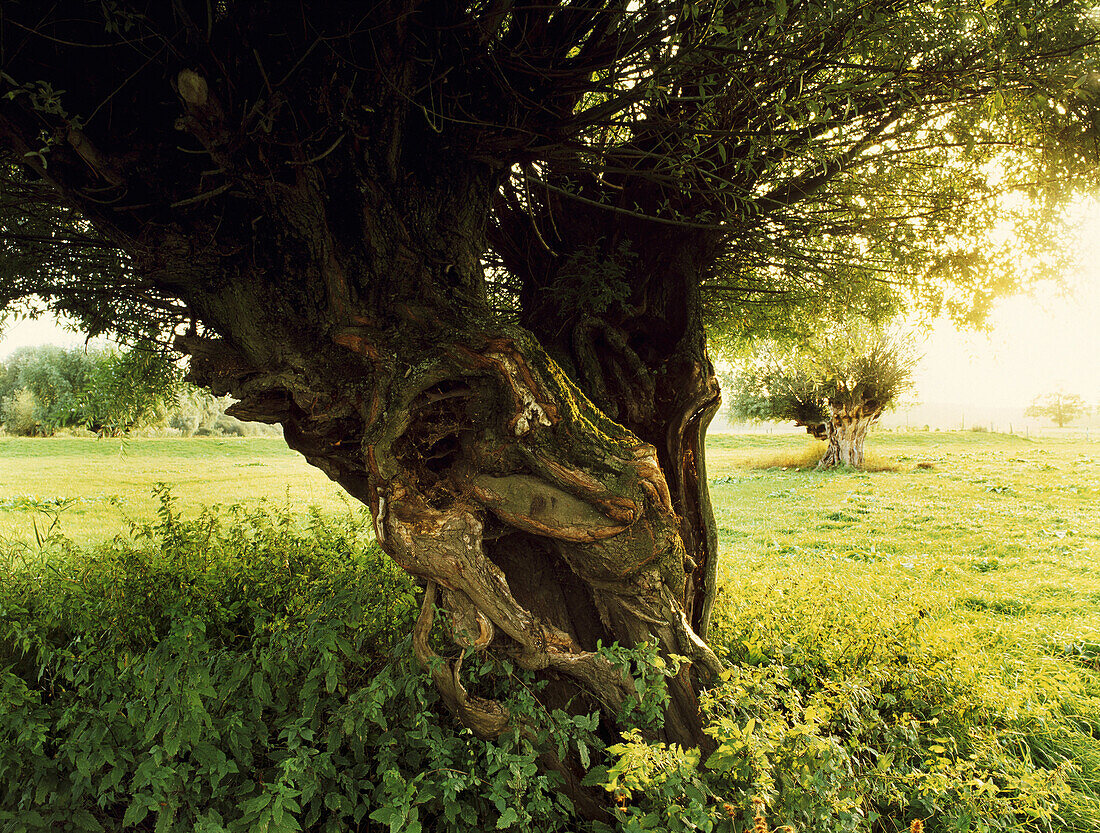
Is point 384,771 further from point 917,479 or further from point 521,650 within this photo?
point 917,479

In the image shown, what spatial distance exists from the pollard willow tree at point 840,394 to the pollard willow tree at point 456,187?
15.7 metres

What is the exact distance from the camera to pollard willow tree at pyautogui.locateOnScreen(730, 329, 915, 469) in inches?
800

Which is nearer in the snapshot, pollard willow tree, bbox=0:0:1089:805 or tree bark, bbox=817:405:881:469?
pollard willow tree, bbox=0:0:1089:805

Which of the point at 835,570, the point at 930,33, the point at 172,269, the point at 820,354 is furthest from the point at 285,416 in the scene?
the point at 835,570

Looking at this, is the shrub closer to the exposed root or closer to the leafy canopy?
the exposed root

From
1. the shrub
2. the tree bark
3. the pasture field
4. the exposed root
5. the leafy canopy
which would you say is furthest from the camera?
the tree bark

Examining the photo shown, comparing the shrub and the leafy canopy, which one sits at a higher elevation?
the leafy canopy

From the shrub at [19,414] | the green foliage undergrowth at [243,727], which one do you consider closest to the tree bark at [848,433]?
the green foliage undergrowth at [243,727]

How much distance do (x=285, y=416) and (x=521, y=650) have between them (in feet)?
6.63

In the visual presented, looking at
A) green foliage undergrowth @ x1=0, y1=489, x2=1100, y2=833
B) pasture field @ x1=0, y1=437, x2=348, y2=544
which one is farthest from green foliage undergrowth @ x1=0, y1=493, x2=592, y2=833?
pasture field @ x1=0, y1=437, x2=348, y2=544

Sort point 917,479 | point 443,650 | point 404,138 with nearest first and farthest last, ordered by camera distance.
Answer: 1. point 404,138
2. point 443,650
3. point 917,479

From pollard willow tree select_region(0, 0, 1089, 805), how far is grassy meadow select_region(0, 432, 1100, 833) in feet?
1.65

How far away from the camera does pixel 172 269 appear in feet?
9.30

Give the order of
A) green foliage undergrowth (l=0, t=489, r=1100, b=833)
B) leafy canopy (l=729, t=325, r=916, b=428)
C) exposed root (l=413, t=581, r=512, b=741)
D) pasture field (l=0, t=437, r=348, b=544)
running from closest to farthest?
green foliage undergrowth (l=0, t=489, r=1100, b=833), exposed root (l=413, t=581, r=512, b=741), pasture field (l=0, t=437, r=348, b=544), leafy canopy (l=729, t=325, r=916, b=428)
